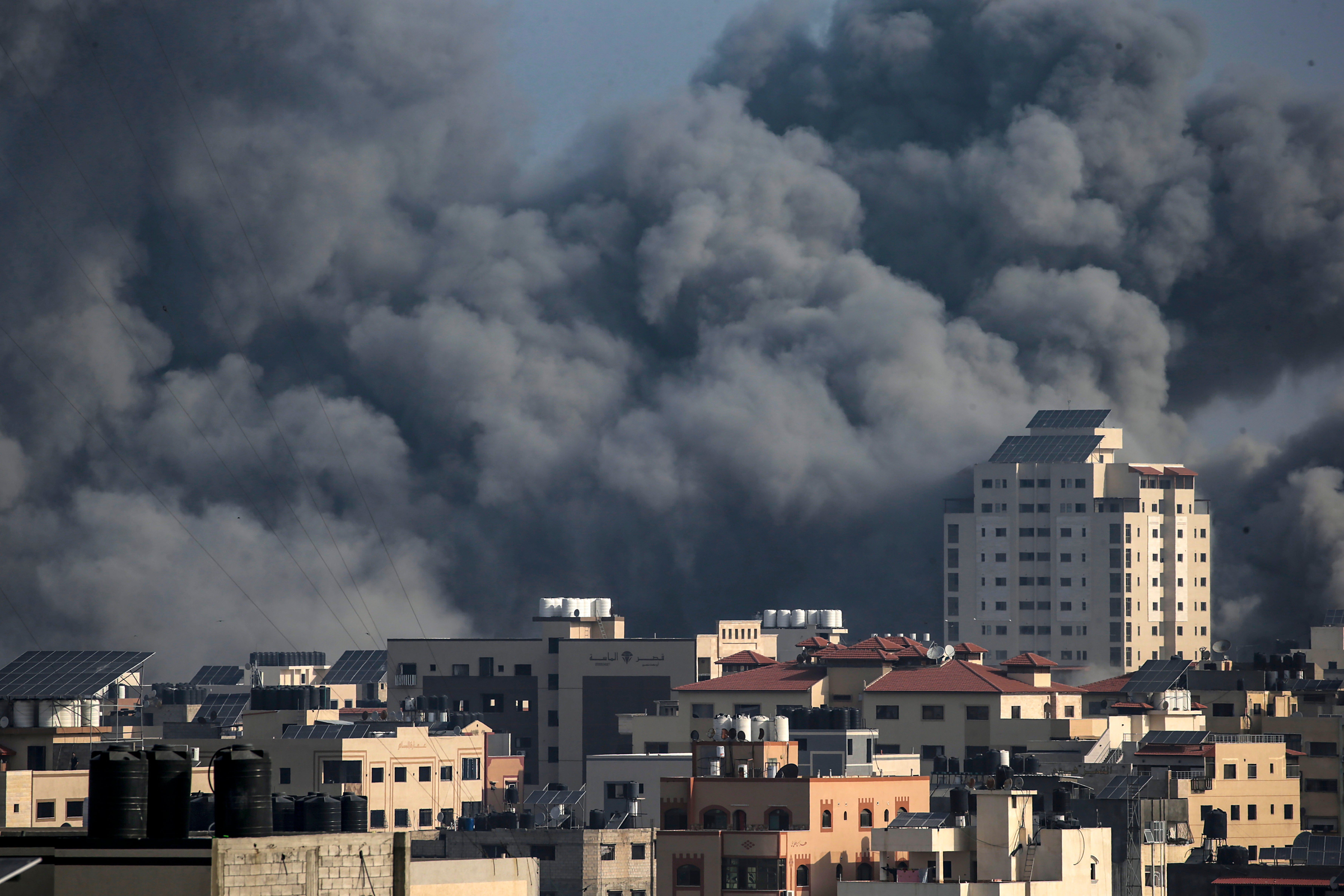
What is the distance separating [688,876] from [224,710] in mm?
27961

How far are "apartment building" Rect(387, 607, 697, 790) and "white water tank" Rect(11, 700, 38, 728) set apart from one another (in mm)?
24337

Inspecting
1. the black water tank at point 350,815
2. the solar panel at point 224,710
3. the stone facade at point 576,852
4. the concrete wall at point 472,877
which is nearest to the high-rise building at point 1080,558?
the solar panel at point 224,710

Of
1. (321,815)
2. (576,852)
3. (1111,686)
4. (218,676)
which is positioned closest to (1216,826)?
(576,852)

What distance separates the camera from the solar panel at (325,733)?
41719 millimetres

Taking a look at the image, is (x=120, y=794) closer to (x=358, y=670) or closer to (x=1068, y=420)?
(x=358, y=670)

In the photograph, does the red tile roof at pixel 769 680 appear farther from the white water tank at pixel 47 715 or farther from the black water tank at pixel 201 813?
the black water tank at pixel 201 813

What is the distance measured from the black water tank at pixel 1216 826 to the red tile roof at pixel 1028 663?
18599mm

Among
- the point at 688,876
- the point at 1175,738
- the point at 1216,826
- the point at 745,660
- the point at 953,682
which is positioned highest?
the point at 745,660

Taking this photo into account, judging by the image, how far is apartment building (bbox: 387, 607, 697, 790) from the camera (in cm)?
6228

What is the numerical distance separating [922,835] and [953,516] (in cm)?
6459

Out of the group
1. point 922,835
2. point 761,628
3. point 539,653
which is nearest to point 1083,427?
point 761,628

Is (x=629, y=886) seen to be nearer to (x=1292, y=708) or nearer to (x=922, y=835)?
(x=922, y=835)

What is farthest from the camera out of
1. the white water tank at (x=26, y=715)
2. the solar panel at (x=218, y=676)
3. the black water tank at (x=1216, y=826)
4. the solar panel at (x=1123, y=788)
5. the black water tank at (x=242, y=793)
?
the solar panel at (x=218, y=676)

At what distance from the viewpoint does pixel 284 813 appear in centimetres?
1603
